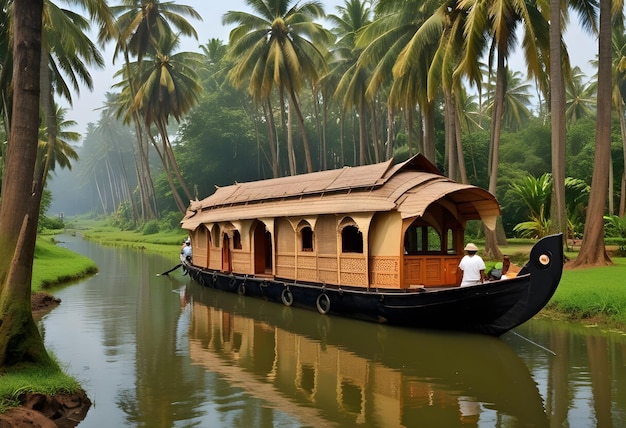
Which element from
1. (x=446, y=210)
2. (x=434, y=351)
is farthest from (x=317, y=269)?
(x=434, y=351)

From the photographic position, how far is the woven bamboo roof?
10.6 meters

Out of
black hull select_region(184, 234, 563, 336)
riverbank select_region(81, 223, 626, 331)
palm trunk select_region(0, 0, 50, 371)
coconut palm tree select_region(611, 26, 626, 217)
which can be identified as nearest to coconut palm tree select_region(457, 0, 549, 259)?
riverbank select_region(81, 223, 626, 331)

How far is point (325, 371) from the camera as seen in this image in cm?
811

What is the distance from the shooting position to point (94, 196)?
114m

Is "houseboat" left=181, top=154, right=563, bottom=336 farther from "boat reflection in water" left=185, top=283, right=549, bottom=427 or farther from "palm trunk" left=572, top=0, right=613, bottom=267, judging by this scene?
"palm trunk" left=572, top=0, right=613, bottom=267

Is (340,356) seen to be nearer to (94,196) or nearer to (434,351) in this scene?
(434,351)

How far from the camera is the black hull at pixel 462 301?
28.9ft

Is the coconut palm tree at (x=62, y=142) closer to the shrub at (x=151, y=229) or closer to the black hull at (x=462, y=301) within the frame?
the shrub at (x=151, y=229)

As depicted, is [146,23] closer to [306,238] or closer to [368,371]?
[306,238]

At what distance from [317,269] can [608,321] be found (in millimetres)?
5528

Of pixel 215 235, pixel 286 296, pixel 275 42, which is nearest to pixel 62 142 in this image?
pixel 275 42

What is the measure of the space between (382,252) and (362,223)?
657 millimetres

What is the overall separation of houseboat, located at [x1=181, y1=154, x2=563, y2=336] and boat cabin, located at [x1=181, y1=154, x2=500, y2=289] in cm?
2

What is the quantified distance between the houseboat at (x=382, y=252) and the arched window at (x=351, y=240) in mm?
22
